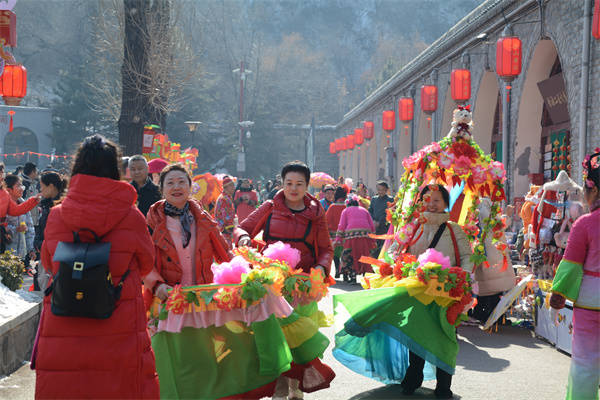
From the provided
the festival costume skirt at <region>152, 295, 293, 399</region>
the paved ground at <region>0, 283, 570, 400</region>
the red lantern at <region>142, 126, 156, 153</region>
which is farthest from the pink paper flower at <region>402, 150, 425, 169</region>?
the red lantern at <region>142, 126, 156, 153</region>

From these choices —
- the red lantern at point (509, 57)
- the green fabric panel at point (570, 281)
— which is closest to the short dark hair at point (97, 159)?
the green fabric panel at point (570, 281)

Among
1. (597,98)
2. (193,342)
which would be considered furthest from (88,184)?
(597,98)

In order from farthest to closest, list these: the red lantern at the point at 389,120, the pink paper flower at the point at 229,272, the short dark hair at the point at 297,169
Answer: the red lantern at the point at 389,120 < the short dark hair at the point at 297,169 < the pink paper flower at the point at 229,272

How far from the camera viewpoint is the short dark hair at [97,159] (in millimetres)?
3648

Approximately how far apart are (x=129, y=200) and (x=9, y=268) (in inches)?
199

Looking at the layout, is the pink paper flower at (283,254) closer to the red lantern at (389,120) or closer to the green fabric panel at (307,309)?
the green fabric panel at (307,309)

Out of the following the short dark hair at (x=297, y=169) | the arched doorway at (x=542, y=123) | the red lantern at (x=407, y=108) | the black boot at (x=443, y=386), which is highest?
the red lantern at (x=407, y=108)

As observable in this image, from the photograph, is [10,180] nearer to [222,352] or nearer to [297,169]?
[297,169]

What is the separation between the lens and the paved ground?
20.4 ft

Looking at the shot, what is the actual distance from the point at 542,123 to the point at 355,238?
6.45 meters

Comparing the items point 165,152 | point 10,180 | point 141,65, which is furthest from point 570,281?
point 141,65

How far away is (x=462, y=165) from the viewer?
7.74 meters

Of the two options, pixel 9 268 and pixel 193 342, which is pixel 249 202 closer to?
pixel 9 268

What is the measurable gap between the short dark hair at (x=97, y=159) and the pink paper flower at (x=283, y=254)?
2.32 metres
